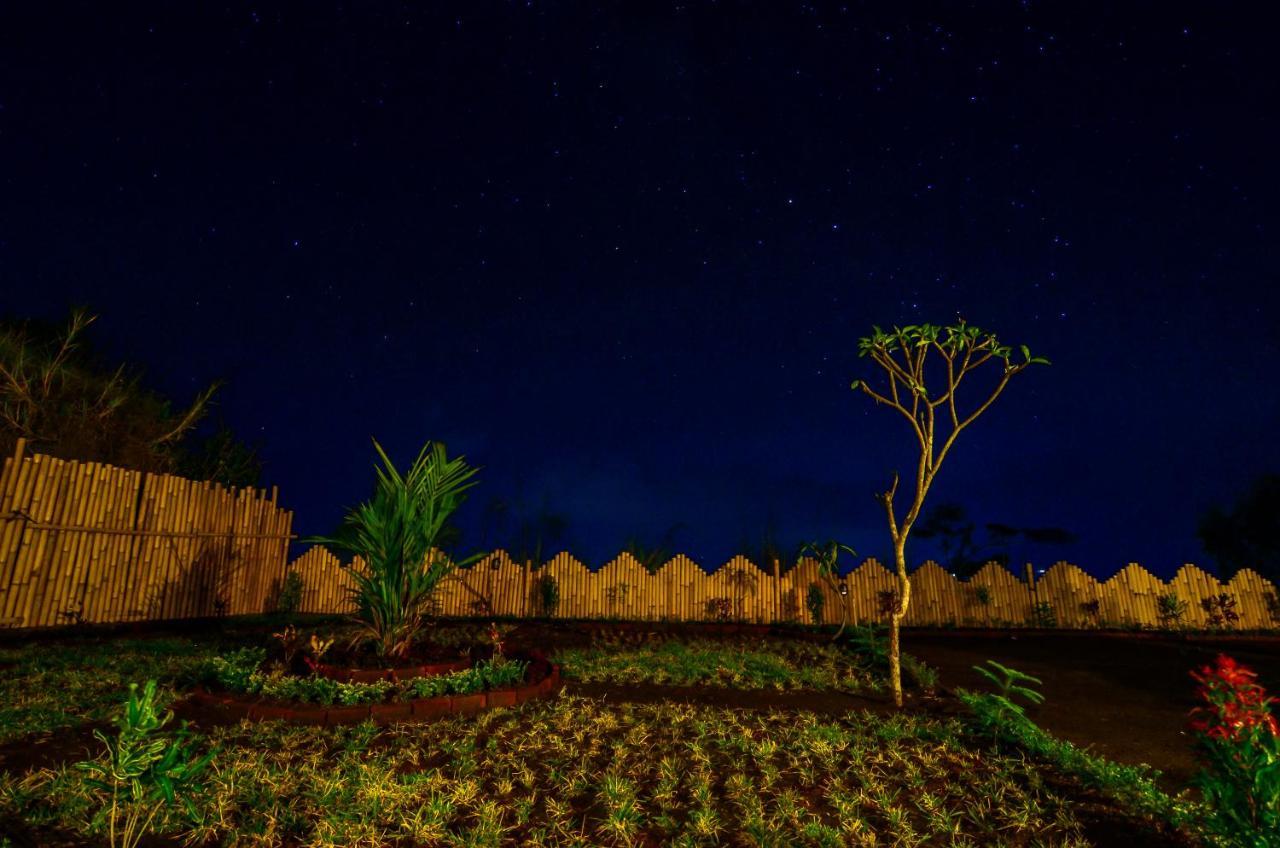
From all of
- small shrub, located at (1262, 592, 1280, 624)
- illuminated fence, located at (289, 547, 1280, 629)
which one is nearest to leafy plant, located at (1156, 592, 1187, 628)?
illuminated fence, located at (289, 547, 1280, 629)

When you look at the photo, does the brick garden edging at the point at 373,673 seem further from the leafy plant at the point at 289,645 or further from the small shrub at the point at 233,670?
the small shrub at the point at 233,670

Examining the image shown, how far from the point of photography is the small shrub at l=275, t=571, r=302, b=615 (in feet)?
40.7

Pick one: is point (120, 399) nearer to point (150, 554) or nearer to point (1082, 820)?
point (150, 554)

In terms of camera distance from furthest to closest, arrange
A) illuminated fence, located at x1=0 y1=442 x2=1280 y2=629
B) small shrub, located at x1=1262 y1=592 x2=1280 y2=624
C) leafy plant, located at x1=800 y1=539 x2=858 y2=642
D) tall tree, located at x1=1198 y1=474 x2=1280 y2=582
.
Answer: tall tree, located at x1=1198 y1=474 x2=1280 y2=582, small shrub, located at x1=1262 y1=592 x2=1280 y2=624, leafy plant, located at x1=800 y1=539 x2=858 y2=642, illuminated fence, located at x1=0 y1=442 x2=1280 y2=629

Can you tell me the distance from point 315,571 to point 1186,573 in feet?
58.4

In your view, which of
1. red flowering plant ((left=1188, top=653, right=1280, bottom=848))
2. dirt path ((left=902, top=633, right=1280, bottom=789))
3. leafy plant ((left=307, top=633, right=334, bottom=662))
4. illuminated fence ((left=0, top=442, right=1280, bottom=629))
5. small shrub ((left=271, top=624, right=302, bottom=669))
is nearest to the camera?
red flowering plant ((left=1188, top=653, right=1280, bottom=848))

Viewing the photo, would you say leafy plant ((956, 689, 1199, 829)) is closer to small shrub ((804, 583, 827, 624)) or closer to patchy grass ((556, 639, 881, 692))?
patchy grass ((556, 639, 881, 692))

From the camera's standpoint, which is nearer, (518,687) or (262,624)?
(518,687)

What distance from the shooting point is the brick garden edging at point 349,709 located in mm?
4594

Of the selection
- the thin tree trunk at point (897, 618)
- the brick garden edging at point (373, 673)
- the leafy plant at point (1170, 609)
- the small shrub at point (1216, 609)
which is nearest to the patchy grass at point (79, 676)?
the brick garden edging at point (373, 673)

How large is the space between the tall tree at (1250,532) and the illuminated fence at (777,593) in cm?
1041

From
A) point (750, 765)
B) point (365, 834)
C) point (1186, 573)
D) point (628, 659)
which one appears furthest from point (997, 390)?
point (1186, 573)

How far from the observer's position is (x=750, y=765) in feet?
12.8

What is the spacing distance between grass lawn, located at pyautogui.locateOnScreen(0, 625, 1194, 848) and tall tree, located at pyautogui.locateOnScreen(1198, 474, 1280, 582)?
23.7 meters
